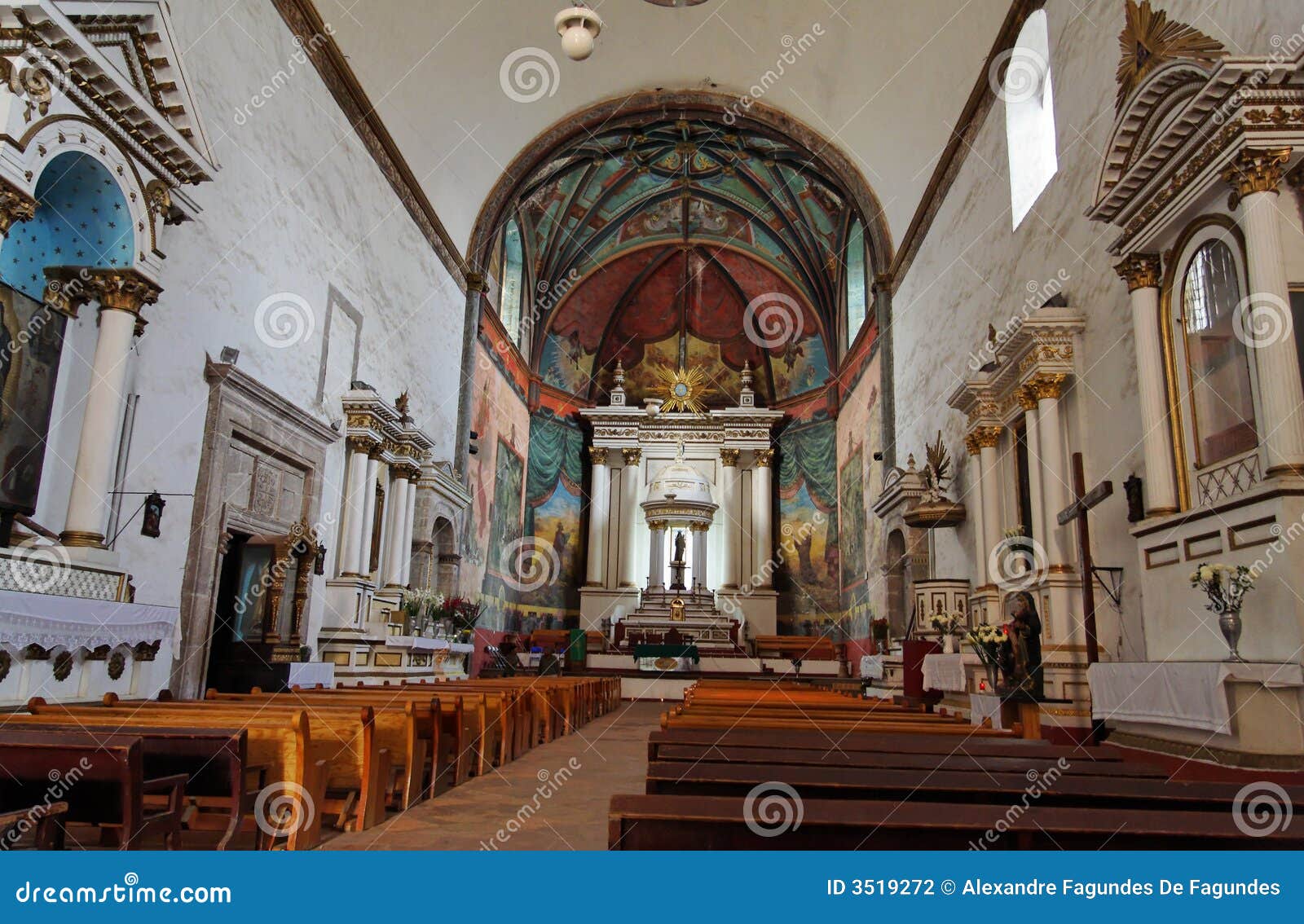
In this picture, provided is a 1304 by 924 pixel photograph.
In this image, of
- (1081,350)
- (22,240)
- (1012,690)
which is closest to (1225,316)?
(1081,350)

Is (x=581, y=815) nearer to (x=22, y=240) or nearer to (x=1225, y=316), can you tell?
(x=1225, y=316)

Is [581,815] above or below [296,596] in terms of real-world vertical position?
below

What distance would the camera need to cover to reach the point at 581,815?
185 inches

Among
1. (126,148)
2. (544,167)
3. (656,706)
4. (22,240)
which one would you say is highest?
(544,167)

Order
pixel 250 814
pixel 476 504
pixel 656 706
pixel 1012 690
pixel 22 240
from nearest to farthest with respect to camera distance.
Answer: pixel 250 814, pixel 22 240, pixel 1012 690, pixel 656 706, pixel 476 504

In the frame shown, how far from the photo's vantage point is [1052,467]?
348 inches

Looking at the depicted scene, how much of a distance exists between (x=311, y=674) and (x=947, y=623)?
24.8 feet

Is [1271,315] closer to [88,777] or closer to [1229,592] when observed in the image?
[1229,592]

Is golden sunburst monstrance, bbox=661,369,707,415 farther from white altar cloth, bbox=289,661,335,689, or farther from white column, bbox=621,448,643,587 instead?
white altar cloth, bbox=289,661,335,689

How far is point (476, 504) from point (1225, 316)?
582 inches

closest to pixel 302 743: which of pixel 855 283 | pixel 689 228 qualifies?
pixel 855 283

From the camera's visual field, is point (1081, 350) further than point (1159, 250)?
Yes

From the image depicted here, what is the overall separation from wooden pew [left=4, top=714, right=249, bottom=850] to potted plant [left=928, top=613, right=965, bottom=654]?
8.81m

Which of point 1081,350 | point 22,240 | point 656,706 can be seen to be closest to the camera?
point 22,240
